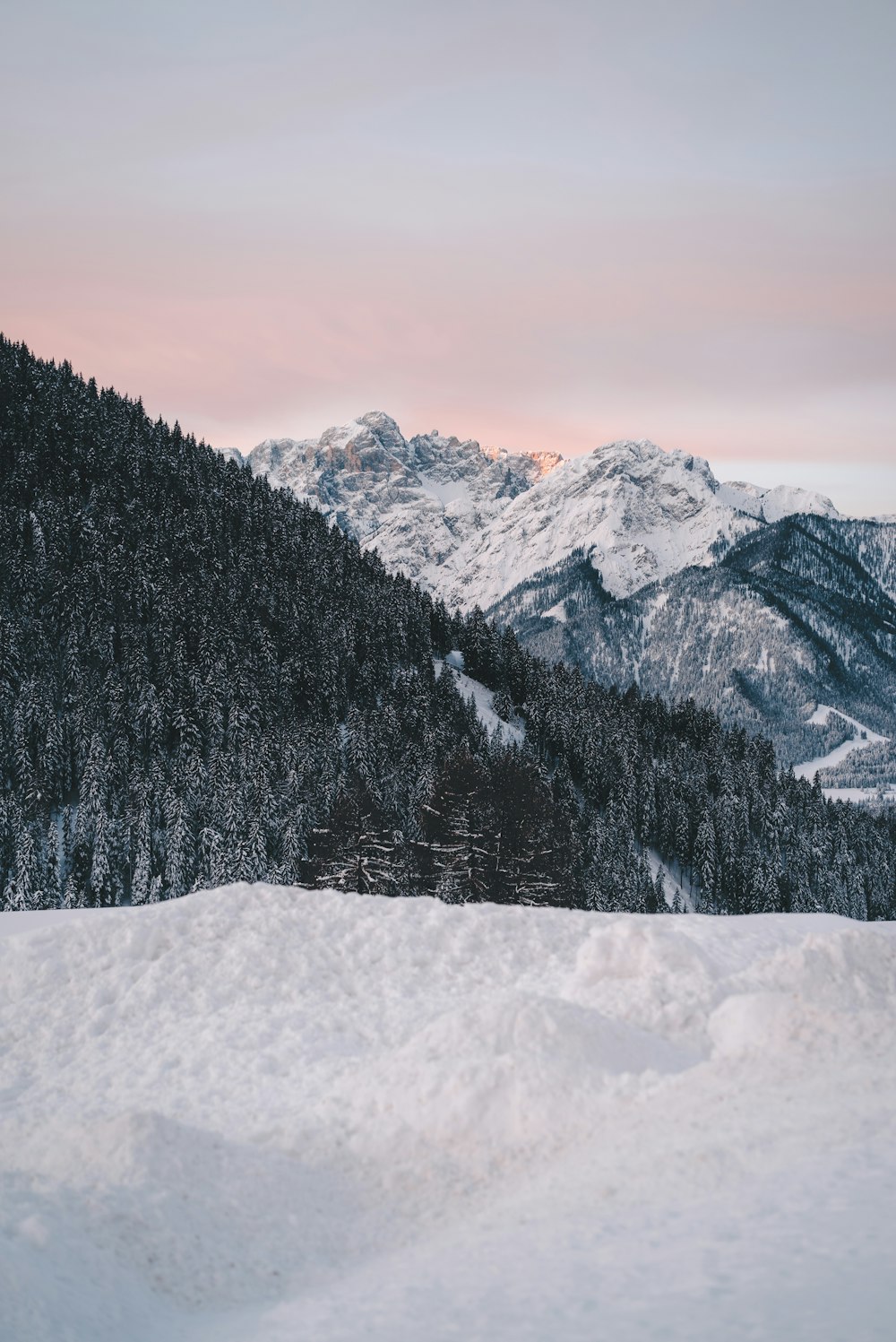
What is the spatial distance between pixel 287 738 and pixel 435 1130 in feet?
270

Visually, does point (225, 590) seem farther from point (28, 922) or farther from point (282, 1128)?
point (282, 1128)

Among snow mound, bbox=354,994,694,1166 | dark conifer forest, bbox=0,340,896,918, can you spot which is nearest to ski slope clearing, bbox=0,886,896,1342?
snow mound, bbox=354,994,694,1166

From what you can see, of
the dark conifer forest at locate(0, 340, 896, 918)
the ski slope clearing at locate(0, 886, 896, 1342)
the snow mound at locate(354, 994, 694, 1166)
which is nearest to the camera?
the ski slope clearing at locate(0, 886, 896, 1342)

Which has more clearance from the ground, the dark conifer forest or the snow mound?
the dark conifer forest

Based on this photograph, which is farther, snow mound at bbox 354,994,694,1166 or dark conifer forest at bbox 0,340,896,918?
dark conifer forest at bbox 0,340,896,918

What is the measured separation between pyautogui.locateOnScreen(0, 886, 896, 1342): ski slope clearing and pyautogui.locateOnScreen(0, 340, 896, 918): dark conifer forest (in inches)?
888

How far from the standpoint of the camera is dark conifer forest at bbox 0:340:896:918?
64125 millimetres

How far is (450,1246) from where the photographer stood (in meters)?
12.0

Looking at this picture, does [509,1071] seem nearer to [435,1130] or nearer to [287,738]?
[435,1130]

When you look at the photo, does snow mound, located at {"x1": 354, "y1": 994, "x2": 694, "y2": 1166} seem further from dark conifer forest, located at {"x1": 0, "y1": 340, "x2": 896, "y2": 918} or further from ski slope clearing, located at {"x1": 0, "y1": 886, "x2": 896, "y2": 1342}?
dark conifer forest, located at {"x1": 0, "y1": 340, "x2": 896, "y2": 918}

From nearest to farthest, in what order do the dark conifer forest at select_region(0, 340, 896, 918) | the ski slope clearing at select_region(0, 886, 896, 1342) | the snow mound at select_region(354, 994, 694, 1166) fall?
the ski slope clearing at select_region(0, 886, 896, 1342), the snow mound at select_region(354, 994, 694, 1166), the dark conifer forest at select_region(0, 340, 896, 918)

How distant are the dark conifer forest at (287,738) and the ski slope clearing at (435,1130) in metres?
22.6

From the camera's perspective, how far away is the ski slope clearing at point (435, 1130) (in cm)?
1003

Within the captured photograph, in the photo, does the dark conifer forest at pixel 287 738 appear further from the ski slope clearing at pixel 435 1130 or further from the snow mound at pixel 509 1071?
the snow mound at pixel 509 1071
